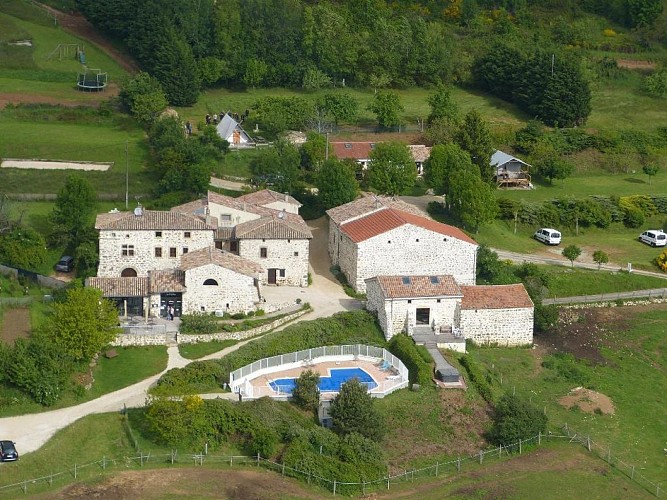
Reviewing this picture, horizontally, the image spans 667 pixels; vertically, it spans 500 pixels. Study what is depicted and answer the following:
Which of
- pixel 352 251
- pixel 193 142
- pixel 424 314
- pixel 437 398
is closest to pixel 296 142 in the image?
pixel 193 142

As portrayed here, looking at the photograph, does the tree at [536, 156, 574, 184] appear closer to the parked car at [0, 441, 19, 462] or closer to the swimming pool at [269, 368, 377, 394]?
the swimming pool at [269, 368, 377, 394]

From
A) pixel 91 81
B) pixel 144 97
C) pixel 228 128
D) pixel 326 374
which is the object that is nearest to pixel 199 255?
pixel 326 374

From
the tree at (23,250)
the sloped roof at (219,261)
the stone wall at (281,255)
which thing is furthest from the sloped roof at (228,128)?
the sloped roof at (219,261)

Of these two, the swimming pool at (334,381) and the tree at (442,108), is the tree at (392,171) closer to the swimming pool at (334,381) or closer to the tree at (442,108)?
the tree at (442,108)

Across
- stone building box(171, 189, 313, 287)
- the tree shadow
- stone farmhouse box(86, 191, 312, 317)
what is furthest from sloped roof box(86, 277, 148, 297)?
the tree shadow

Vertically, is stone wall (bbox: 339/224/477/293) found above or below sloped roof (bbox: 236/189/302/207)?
below
